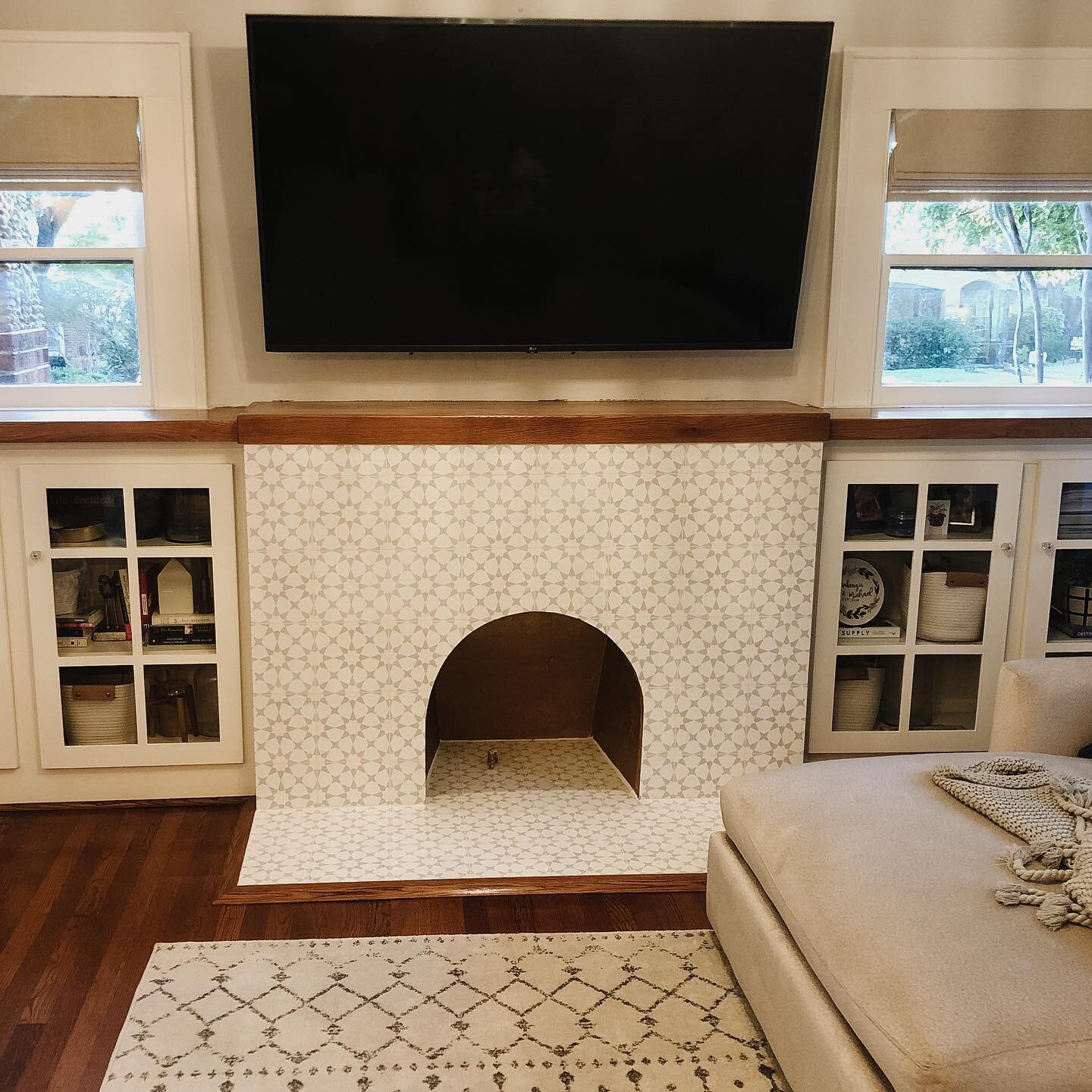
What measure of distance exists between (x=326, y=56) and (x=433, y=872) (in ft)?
6.29

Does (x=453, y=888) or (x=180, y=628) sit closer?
(x=453, y=888)

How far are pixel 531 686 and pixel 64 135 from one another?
6.33ft

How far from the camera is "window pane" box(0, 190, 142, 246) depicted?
2.83m

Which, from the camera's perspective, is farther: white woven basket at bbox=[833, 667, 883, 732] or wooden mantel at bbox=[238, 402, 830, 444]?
white woven basket at bbox=[833, 667, 883, 732]

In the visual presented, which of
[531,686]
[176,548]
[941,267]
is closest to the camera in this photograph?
[176,548]

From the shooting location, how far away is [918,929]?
4.94 ft

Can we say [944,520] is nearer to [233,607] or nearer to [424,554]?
[424,554]

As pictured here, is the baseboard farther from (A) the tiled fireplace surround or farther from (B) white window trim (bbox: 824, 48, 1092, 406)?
(B) white window trim (bbox: 824, 48, 1092, 406)

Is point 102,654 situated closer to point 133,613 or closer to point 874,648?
point 133,613

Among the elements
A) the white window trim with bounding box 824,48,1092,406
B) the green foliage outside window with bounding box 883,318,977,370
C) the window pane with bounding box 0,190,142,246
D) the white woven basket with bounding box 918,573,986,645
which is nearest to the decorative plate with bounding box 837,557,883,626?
the white woven basket with bounding box 918,573,986,645

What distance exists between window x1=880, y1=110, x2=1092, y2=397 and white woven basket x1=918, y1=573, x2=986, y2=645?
1.99ft

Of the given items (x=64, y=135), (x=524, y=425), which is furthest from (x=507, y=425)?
(x=64, y=135)

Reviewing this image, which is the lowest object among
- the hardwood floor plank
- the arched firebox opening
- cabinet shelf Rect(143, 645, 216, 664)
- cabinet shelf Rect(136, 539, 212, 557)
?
the hardwood floor plank

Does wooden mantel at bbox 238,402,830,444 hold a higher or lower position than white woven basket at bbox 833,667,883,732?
higher
